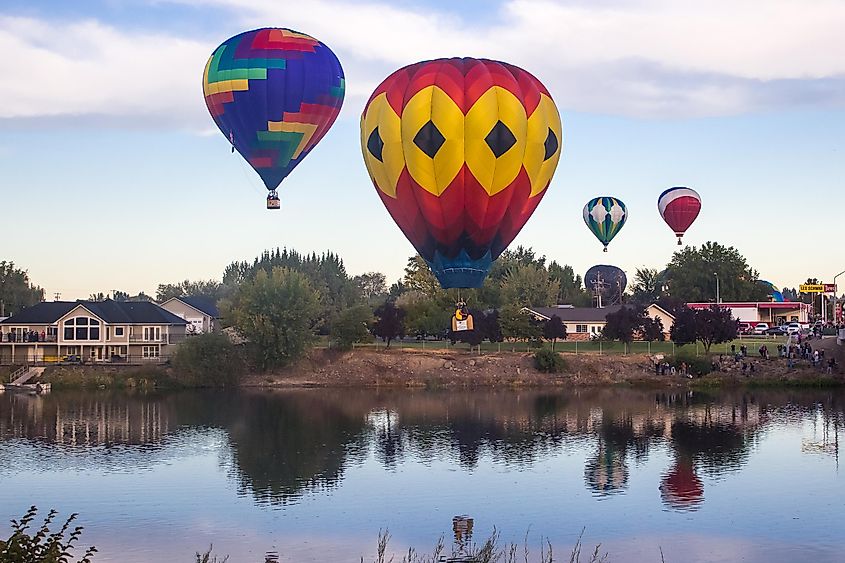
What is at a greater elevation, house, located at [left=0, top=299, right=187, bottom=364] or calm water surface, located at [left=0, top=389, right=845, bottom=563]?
house, located at [left=0, top=299, right=187, bottom=364]

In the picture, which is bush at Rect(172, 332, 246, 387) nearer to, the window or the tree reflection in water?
the tree reflection in water

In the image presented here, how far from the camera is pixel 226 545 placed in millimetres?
28734

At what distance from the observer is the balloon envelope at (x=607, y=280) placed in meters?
107

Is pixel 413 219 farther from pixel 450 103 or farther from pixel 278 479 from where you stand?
pixel 278 479

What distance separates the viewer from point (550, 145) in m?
32.8

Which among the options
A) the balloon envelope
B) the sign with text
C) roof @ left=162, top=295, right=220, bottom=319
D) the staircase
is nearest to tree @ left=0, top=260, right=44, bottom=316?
roof @ left=162, top=295, right=220, bottom=319

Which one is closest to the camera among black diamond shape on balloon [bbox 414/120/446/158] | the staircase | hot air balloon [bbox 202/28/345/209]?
black diamond shape on balloon [bbox 414/120/446/158]

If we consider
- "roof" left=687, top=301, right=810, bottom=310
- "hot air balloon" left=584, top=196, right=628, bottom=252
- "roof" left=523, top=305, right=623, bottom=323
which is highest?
"hot air balloon" left=584, top=196, right=628, bottom=252

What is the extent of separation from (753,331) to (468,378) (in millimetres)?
40404

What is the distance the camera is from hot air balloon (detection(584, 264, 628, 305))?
107 meters

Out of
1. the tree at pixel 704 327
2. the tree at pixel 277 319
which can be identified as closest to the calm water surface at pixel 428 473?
the tree at pixel 277 319

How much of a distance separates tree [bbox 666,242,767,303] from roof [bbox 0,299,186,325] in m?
62.3

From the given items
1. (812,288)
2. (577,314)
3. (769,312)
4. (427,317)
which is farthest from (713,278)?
(427,317)

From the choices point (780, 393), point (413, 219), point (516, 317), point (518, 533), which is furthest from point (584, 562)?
point (516, 317)
